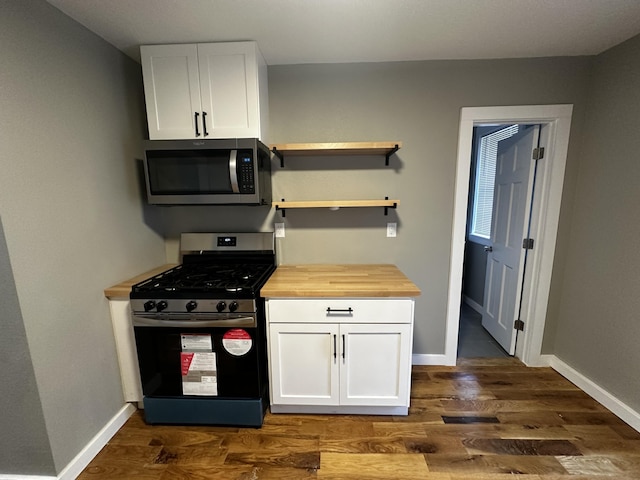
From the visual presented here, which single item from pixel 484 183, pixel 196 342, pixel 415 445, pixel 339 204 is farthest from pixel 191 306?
pixel 484 183

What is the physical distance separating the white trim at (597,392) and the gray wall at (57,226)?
10.6 feet

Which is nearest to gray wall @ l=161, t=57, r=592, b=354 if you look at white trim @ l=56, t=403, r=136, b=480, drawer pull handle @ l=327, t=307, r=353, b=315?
drawer pull handle @ l=327, t=307, r=353, b=315

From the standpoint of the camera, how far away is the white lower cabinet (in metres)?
1.64

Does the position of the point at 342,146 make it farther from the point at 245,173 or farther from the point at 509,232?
the point at 509,232

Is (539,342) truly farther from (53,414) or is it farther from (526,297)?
(53,414)

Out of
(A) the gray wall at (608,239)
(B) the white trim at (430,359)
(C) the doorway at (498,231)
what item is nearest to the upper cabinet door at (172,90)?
(B) the white trim at (430,359)

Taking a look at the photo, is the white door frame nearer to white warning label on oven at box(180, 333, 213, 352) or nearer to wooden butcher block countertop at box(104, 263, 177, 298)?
white warning label on oven at box(180, 333, 213, 352)

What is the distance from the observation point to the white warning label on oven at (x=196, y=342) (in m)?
1.63

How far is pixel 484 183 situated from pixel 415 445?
2887 millimetres

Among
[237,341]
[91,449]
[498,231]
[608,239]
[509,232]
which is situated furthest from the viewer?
[498,231]

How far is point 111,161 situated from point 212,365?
1.43 m

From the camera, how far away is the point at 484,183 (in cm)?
325

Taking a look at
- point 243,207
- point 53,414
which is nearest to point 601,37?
point 243,207

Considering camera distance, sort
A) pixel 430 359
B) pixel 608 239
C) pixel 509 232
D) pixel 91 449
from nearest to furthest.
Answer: pixel 91 449 → pixel 608 239 → pixel 430 359 → pixel 509 232
